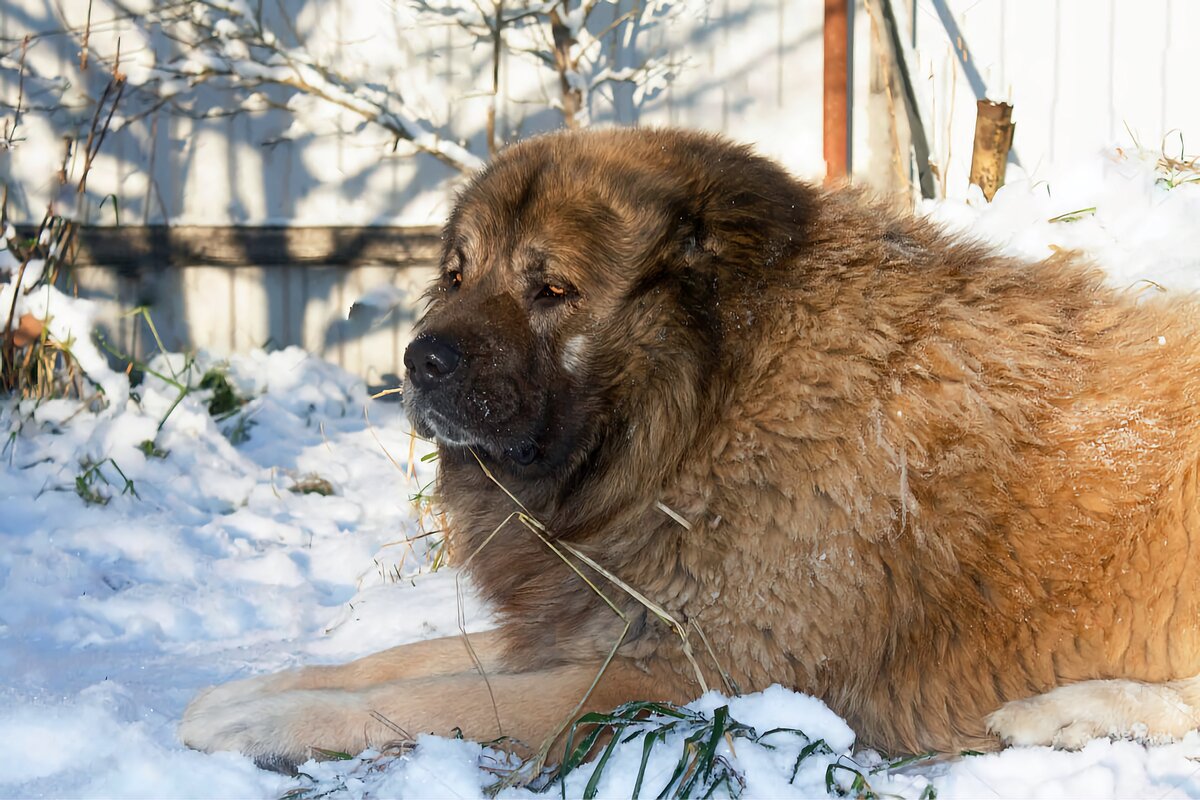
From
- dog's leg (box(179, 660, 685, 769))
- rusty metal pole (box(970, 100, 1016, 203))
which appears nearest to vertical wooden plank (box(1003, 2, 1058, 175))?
rusty metal pole (box(970, 100, 1016, 203))

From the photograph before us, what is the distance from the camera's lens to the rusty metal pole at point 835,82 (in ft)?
21.4

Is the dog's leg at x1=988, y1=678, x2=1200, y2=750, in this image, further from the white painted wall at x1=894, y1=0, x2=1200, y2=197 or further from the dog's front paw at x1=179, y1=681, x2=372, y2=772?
the white painted wall at x1=894, y1=0, x2=1200, y2=197

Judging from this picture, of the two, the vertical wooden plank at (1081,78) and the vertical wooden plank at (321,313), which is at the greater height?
the vertical wooden plank at (1081,78)

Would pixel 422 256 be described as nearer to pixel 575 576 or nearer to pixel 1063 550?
pixel 575 576

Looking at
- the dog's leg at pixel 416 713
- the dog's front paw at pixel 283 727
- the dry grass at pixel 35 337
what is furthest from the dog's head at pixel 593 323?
the dry grass at pixel 35 337

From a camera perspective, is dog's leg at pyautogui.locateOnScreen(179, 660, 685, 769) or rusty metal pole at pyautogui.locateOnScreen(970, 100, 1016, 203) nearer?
dog's leg at pyautogui.locateOnScreen(179, 660, 685, 769)

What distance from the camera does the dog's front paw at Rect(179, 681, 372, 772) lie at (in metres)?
2.30

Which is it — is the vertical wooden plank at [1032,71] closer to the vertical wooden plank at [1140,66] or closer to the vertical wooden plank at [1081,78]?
the vertical wooden plank at [1081,78]

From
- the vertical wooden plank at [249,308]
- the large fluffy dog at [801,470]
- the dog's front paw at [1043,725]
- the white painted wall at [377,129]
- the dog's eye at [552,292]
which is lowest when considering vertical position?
the dog's front paw at [1043,725]

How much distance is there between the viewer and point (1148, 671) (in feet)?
8.02

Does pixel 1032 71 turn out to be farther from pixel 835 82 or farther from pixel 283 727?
pixel 283 727

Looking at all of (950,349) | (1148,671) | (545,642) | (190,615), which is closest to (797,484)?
(950,349)

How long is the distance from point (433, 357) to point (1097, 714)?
1654mm

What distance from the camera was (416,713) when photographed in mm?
2324
